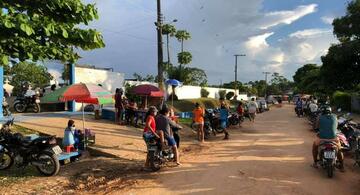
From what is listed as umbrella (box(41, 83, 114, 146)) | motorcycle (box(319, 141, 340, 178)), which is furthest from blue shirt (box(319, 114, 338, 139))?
umbrella (box(41, 83, 114, 146))

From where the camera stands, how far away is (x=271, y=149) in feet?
46.6

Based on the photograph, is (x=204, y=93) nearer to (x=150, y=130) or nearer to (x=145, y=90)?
(x=145, y=90)

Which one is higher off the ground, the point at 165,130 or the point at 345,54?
the point at 345,54

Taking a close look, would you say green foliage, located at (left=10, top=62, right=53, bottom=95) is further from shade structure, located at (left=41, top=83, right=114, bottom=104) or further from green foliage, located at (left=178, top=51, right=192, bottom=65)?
shade structure, located at (left=41, top=83, right=114, bottom=104)

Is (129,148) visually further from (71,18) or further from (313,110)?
(313,110)

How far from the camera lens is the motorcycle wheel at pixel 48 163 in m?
10.3

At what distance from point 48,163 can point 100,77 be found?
53.0 feet

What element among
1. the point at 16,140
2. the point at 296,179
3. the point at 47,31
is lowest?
the point at 296,179

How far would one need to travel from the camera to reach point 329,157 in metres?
9.94

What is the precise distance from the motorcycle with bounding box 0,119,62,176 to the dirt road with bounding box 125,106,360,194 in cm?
245

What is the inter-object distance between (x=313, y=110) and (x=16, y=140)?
18.4 metres

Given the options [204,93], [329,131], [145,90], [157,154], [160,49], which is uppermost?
[160,49]

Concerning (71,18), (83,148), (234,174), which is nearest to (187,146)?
(83,148)

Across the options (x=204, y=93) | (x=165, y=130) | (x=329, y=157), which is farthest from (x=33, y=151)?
(x=204, y=93)
